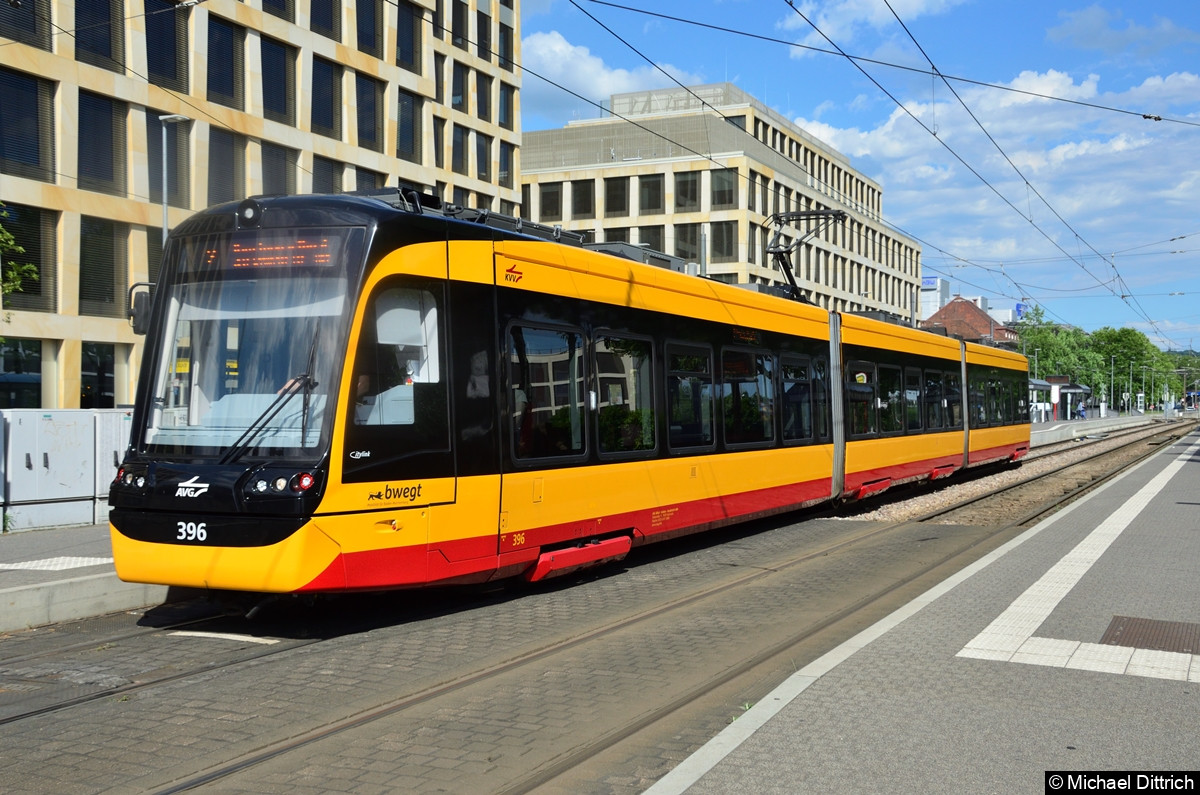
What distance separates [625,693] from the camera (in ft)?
21.3

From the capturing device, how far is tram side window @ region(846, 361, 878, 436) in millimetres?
17547

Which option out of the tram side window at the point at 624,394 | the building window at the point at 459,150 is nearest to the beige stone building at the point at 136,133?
the building window at the point at 459,150

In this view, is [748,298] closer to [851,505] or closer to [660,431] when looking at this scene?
[660,431]

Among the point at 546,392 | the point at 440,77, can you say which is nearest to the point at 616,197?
the point at 440,77

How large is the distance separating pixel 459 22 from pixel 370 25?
24.3 ft

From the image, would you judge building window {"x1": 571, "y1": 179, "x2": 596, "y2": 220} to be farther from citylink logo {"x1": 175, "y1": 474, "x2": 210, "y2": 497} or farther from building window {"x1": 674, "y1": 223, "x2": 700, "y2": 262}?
citylink logo {"x1": 175, "y1": 474, "x2": 210, "y2": 497}

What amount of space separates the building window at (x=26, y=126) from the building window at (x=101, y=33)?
148 cm

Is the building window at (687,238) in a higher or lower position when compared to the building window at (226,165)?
higher

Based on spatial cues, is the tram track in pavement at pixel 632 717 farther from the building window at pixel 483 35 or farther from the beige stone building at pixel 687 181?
the beige stone building at pixel 687 181

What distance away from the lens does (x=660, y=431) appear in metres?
11.8

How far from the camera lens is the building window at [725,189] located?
65688 millimetres

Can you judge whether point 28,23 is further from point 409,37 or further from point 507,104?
point 507,104

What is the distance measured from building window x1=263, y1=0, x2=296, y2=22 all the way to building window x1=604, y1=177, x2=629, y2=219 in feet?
110

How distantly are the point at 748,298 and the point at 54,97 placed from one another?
76.9 feet
